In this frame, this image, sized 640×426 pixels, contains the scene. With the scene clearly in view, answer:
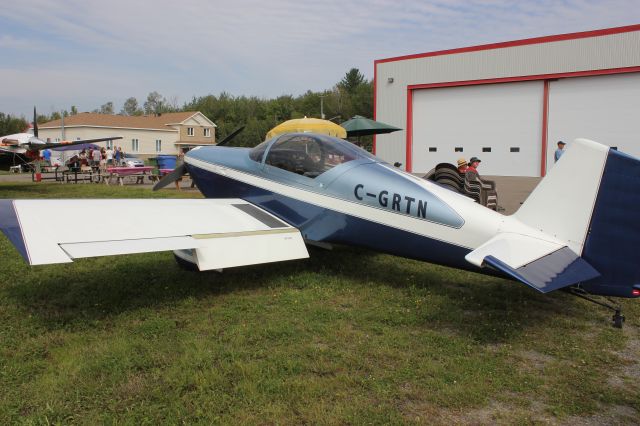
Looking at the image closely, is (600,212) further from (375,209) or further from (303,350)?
(303,350)

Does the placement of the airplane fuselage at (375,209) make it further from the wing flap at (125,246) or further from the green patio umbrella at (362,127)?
the green patio umbrella at (362,127)

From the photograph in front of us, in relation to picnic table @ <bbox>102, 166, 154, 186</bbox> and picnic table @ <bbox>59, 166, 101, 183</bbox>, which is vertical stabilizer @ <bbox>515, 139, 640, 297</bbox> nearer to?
picnic table @ <bbox>102, 166, 154, 186</bbox>

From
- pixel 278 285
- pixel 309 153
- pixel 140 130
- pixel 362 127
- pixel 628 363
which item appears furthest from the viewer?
pixel 140 130

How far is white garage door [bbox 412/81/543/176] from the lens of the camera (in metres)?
21.1

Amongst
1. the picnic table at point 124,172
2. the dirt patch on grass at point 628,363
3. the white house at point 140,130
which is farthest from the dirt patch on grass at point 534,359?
the white house at point 140,130

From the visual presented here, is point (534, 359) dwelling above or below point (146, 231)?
below

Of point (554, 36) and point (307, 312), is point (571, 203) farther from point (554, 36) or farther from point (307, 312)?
point (554, 36)

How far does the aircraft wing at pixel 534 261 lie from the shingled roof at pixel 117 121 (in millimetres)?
58597

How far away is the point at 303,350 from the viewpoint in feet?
12.2

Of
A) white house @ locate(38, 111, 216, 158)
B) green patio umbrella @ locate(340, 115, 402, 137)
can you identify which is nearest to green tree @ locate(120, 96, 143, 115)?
Answer: white house @ locate(38, 111, 216, 158)

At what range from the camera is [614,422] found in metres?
2.78

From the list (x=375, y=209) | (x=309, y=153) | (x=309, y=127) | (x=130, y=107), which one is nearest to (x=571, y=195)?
(x=375, y=209)

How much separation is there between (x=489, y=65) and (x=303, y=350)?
2142 centimetres

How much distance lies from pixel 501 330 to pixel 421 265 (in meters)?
2.27
